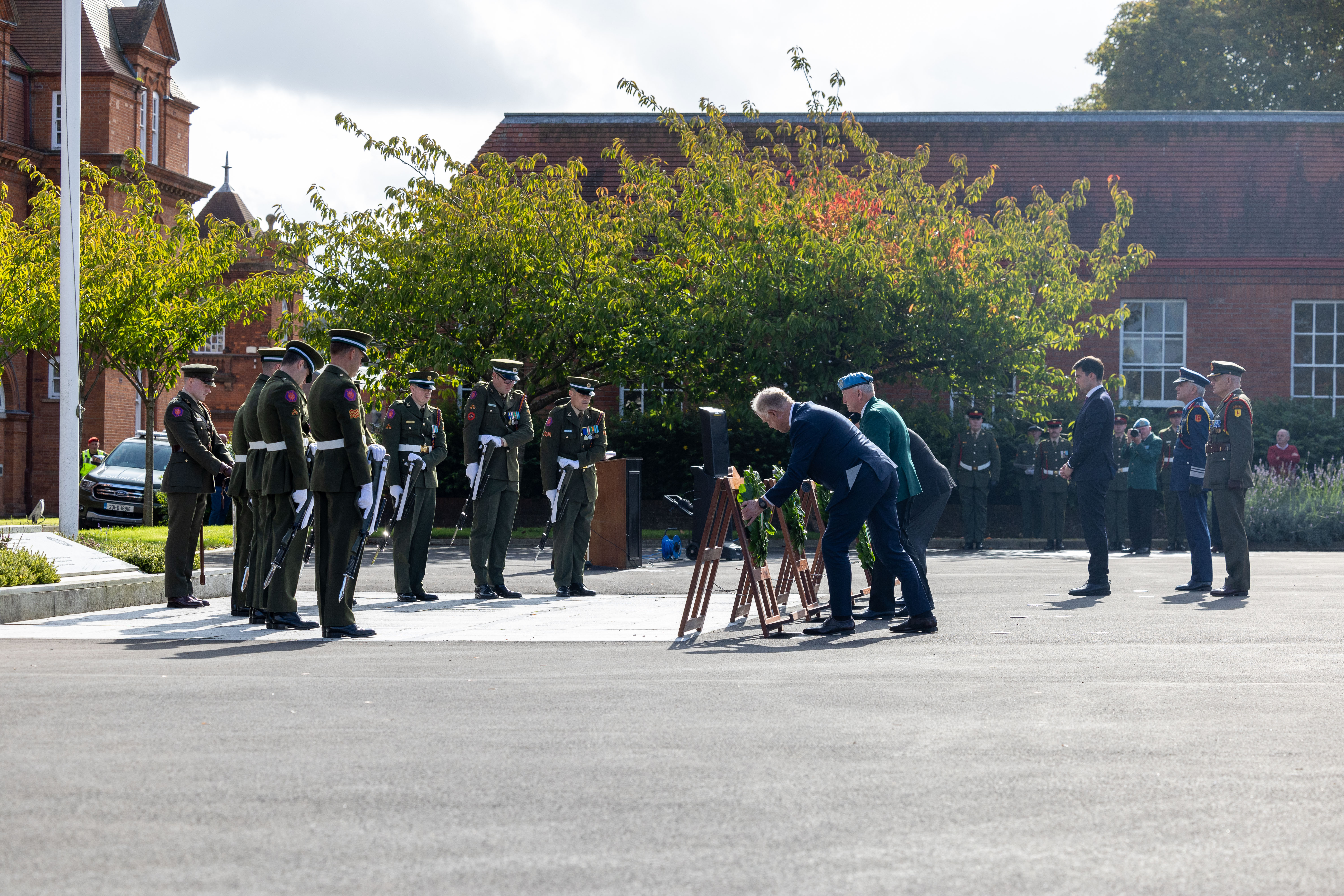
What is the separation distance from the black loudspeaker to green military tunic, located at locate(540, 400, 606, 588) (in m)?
2.00

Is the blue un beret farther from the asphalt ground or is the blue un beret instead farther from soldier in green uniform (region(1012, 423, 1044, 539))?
soldier in green uniform (region(1012, 423, 1044, 539))

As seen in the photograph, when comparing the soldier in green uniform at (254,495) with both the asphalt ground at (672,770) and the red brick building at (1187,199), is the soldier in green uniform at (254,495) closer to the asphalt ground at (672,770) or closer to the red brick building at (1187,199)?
the asphalt ground at (672,770)

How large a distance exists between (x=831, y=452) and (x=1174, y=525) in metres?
12.6

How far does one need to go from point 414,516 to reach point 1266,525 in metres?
13.6

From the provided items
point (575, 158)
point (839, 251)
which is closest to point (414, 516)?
point (839, 251)

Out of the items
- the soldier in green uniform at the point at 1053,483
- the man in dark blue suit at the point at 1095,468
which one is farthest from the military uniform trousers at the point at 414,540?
the soldier in green uniform at the point at 1053,483

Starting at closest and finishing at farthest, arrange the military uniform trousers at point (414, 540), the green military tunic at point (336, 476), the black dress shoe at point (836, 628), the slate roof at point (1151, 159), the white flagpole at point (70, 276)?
the green military tunic at point (336, 476) < the black dress shoe at point (836, 628) < the military uniform trousers at point (414, 540) < the white flagpole at point (70, 276) < the slate roof at point (1151, 159)

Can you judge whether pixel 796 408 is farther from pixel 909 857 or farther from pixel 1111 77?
pixel 1111 77

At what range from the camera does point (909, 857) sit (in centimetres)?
411

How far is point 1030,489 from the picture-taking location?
75.5 ft

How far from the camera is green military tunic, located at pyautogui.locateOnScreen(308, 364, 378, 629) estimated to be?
917 centimetres

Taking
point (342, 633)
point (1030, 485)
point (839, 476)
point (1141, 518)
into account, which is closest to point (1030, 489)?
point (1030, 485)

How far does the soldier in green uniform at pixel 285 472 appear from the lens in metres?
Result: 9.73

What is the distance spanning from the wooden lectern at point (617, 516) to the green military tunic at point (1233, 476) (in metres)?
6.21
